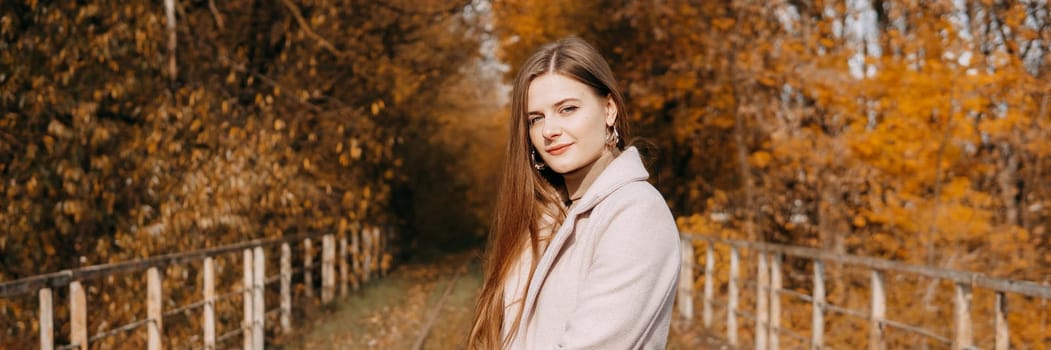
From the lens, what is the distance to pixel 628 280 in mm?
1941

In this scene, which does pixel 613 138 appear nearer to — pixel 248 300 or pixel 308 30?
pixel 248 300

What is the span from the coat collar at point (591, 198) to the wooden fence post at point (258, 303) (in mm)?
7623

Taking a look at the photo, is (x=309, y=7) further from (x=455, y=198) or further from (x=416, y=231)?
(x=455, y=198)

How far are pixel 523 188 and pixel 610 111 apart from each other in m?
0.33

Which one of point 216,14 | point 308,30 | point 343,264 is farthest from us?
point 343,264

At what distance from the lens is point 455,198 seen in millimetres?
33875

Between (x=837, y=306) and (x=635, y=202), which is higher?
(x=635, y=202)

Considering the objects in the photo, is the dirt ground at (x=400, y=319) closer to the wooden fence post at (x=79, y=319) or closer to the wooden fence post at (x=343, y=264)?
the wooden fence post at (x=343, y=264)

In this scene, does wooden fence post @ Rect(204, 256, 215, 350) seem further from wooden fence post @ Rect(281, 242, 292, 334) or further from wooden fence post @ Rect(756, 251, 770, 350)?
wooden fence post @ Rect(756, 251, 770, 350)

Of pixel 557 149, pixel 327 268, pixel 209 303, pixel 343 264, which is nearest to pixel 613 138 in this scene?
pixel 557 149

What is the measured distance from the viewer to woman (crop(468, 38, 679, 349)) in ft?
6.43

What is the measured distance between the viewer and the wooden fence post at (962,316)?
557 cm

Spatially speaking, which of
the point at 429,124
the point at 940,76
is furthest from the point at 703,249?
the point at 429,124

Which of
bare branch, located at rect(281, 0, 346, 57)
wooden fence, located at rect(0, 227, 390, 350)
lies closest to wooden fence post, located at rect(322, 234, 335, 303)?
wooden fence, located at rect(0, 227, 390, 350)
